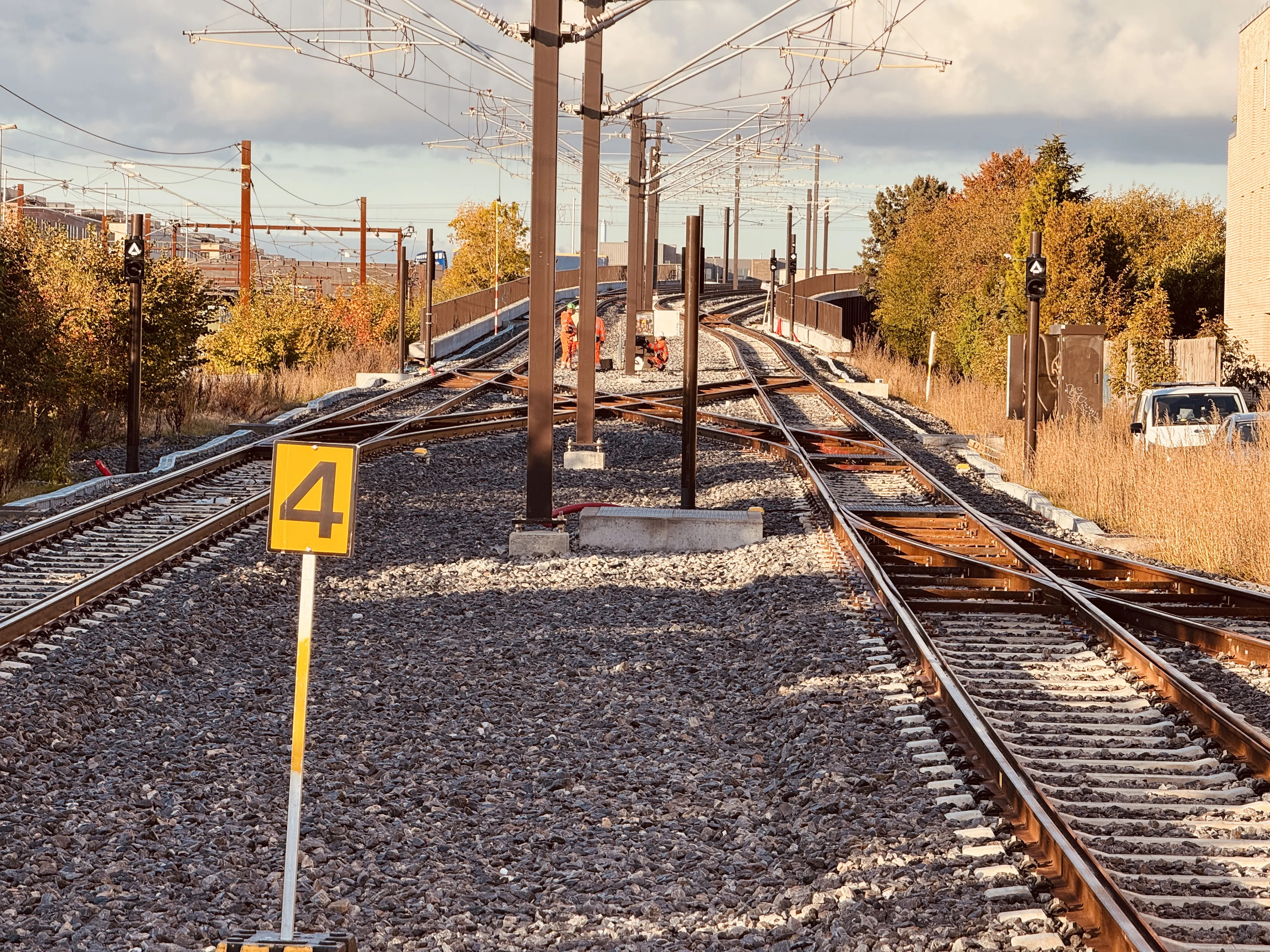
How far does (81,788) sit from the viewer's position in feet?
23.4

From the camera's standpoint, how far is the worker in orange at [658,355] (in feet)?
134

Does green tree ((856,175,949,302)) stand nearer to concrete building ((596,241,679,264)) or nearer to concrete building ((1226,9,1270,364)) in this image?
concrete building ((1226,9,1270,364))

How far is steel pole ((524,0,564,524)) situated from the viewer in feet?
48.1

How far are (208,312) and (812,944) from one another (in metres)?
25.7

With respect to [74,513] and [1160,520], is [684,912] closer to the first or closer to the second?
[74,513]

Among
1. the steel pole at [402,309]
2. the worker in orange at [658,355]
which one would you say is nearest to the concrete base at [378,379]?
the steel pole at [402,309]

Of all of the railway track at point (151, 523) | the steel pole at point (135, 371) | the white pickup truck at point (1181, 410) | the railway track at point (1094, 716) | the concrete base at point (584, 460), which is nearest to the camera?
the railway track at point (1094, 716)

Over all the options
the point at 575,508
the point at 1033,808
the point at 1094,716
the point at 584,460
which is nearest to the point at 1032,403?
the point at 584,460

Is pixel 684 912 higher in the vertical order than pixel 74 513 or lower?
lower

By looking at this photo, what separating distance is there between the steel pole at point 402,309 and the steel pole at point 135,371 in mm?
18908

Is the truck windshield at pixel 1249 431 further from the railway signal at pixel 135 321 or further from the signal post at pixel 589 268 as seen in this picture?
the railway signal at pixel 135 321

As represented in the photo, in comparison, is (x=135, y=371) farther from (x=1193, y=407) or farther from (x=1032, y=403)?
(x=1193, y=407)

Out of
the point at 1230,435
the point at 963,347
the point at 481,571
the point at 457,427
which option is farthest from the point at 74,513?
the point at 963,347

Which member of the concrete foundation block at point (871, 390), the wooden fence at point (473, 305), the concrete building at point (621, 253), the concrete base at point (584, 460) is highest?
the concrete building at point (621, 253)
